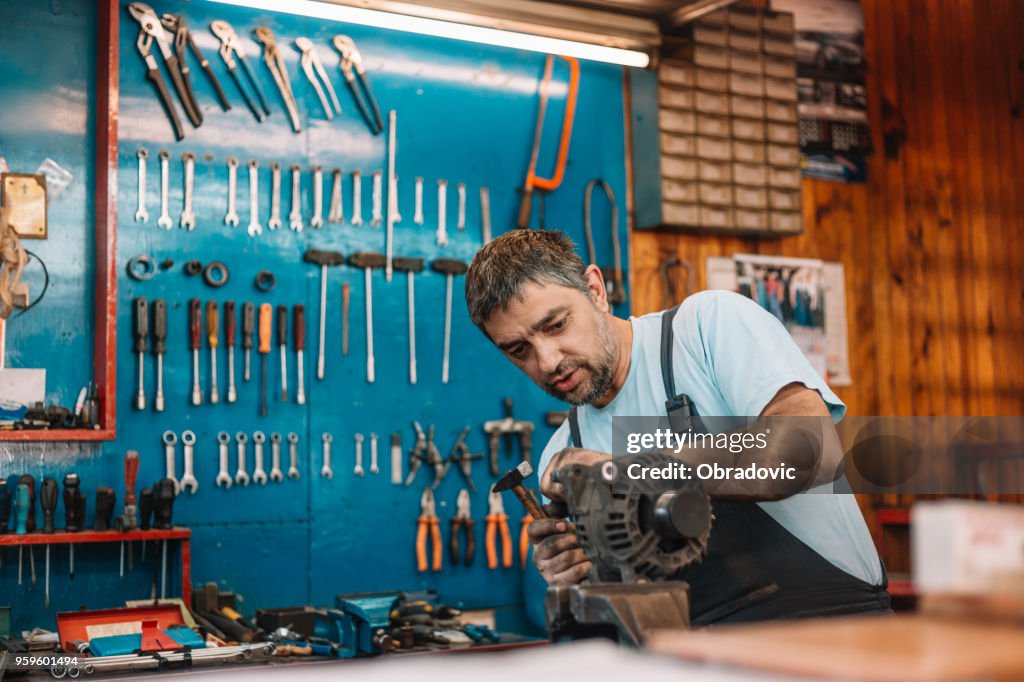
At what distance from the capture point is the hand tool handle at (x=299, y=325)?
411 cm

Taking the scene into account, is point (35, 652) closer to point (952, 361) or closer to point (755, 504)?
point (755, 504)

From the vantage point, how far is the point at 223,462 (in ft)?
13.0

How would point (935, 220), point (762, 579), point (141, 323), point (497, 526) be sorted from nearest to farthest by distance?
point (762, 579) < point (141, 323) < point (497, 526) < point (935, 220)

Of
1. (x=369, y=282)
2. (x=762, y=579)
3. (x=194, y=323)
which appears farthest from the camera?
(x=369, y=282)

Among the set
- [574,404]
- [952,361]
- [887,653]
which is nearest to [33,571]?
[574,404]

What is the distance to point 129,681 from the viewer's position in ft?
9.20

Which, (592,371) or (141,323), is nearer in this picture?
(592,371)

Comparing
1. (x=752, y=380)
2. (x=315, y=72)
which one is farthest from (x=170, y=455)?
(x=752, y=380)

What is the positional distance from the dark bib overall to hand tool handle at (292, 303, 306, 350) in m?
2.32

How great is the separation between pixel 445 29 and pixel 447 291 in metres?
1.08

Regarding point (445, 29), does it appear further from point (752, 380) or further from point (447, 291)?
point (752, 380)

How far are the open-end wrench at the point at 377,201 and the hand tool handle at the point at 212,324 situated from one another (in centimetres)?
74

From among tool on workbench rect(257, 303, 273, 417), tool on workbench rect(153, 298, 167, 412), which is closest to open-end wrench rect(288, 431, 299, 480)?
tool on workbench rect(257, 303, 273, 417)

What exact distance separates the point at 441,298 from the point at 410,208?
0.39 m
